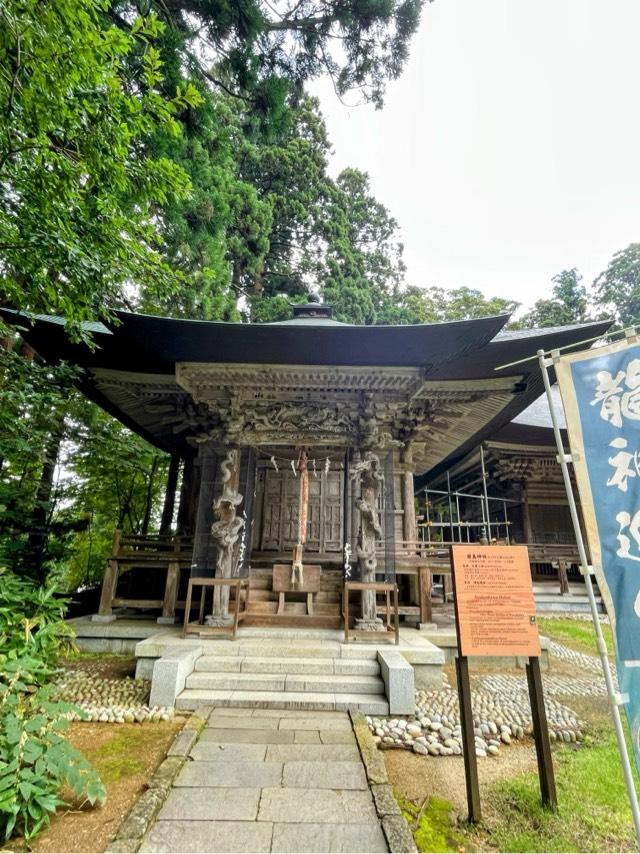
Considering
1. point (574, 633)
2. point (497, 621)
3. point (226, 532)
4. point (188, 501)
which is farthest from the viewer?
point (188, 501)

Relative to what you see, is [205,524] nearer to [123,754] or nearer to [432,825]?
[123,754]

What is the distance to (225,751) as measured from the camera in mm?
3064

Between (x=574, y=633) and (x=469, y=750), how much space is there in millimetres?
6894

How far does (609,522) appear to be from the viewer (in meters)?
2.09

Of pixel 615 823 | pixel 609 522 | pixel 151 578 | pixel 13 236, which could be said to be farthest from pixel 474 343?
pixel 151 578

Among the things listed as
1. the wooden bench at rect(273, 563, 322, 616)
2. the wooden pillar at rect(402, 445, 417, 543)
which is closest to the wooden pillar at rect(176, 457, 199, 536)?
the wooden bench at rect(273, 563, 322, 616)

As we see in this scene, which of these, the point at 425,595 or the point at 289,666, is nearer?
the point at 289,666

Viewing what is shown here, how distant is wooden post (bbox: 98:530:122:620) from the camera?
20.7 feet

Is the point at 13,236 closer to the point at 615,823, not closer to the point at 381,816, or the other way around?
the point at 381,816

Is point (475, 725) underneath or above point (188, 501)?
underneath

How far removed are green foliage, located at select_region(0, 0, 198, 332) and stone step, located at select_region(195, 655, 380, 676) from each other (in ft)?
12.8

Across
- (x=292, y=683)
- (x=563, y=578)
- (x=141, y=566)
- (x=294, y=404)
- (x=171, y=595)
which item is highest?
(x=294, y=404)

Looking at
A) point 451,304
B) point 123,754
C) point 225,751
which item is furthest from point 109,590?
point 451,304

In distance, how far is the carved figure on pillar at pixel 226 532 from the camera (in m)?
5.75
